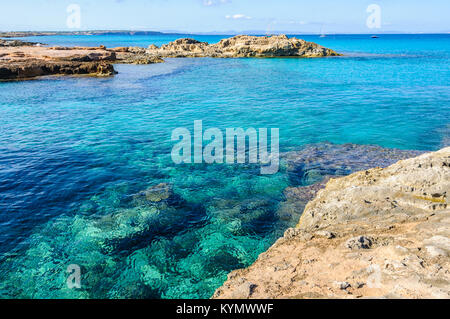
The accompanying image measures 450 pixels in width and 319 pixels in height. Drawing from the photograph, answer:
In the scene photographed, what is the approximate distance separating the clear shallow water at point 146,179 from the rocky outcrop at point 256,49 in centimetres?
5734

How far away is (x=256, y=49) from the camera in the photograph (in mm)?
93375

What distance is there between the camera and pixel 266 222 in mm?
12039

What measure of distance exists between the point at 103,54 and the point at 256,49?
46.6 m

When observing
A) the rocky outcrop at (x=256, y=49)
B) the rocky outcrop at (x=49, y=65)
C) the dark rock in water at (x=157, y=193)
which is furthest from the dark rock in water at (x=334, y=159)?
the rocky outcrop at (x=256, y=49)

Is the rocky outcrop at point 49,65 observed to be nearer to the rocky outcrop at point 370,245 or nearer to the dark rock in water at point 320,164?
the dark rock in water at point 320,164

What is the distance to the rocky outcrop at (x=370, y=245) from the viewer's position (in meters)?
6.36

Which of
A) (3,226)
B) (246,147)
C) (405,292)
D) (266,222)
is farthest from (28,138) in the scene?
(405,292)

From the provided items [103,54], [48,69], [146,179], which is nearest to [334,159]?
[146,179]

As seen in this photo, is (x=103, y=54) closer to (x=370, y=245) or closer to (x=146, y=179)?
(x=146, y=179)

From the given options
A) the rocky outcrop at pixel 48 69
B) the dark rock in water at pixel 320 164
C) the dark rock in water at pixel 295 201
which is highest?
the rocky outcrop at pixel 48 69

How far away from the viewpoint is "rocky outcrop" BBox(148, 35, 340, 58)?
90.1 meters
